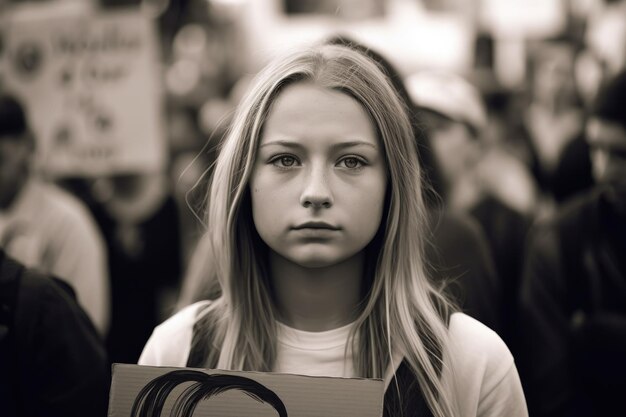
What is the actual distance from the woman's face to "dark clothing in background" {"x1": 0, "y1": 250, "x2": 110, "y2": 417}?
66cm

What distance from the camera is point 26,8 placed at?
5316mm

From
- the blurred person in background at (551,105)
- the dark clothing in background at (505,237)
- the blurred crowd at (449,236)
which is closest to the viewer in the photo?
the blurred crowd at (449,236)

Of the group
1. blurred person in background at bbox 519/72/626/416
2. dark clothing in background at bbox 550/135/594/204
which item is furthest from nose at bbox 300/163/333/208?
dark clothing in background at bbox 550/135/594/204

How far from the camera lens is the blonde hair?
74.3 inches

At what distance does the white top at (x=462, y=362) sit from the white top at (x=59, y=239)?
1.70 m

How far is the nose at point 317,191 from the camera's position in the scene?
1.78 metres

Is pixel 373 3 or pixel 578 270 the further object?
pixel 373 3

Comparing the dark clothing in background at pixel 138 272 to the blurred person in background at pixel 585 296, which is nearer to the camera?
the blurred person in background at pixel 585 296

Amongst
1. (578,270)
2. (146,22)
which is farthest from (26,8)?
(578,270)

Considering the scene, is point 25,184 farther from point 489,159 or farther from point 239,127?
point 489,159

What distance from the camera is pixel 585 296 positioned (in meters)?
3.10

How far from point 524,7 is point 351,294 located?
6.59 metres

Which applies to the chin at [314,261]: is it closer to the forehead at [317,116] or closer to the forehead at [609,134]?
the forehead at [317,116]

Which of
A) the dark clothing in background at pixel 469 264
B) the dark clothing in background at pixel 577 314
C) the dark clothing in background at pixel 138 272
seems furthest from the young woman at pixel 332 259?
the dark clothing in background at pixel 138 272
